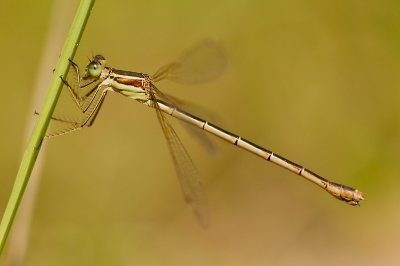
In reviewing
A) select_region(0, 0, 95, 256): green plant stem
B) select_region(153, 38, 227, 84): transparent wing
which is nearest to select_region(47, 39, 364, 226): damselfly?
select_region(153, 38, 227, 84): transparent wing

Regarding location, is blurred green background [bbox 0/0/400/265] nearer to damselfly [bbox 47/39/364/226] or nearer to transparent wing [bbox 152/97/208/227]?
damselfly [bbox 47/39/364/226]

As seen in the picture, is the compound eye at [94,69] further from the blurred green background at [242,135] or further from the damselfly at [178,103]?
the blurred green background at [242,135]

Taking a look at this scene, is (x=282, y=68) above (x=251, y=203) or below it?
above

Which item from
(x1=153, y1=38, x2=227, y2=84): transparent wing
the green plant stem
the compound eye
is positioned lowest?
the green plant stem

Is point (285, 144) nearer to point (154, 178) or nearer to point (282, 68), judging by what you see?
point (282, 68)

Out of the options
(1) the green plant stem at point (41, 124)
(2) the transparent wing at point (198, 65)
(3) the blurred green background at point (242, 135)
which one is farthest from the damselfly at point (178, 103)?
(3) the blurred green background at point (242, 135)

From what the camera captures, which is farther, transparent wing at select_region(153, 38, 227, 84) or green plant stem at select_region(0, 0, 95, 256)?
transparent wing at select_region(153, 38, 227, 84)

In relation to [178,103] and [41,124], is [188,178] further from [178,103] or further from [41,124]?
[41,124]

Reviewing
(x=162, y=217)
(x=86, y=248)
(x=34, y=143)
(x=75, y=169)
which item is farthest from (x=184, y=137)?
(x=34, y=143)
